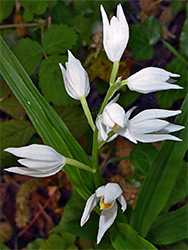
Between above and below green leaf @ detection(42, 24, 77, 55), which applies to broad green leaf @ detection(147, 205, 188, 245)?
below

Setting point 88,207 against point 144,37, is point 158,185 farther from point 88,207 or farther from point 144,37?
point 144,37

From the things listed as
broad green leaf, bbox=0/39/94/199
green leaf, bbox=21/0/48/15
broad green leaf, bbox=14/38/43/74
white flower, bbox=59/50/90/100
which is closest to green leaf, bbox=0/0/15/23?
green leaf, bbox=21/0/48/15

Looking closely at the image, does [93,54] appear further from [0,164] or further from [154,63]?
[0,164]

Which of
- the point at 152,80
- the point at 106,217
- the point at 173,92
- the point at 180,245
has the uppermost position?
the point at 152,80

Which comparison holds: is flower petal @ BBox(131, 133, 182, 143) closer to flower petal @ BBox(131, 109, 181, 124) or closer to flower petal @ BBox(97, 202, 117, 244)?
flower petal @ BBox(131, 109, 181, 124)

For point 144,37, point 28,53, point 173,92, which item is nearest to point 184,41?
point 144,37

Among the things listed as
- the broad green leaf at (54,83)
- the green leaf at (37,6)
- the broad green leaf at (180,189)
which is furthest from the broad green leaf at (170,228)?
the green leaf at (37,6)

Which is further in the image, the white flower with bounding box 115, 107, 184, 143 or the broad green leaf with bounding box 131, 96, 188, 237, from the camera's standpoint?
the broad green leaf with bounding box 131, 96, 188, 237
